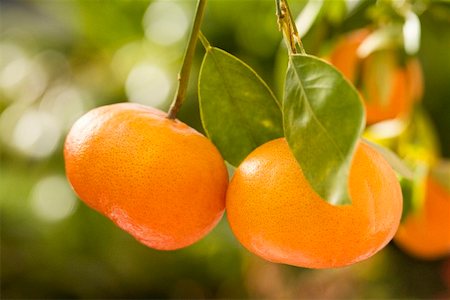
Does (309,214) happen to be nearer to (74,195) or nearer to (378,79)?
(378,79)

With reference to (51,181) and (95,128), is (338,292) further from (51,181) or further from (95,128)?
(95,128)

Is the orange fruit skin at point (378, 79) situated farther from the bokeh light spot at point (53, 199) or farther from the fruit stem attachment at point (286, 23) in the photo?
the bokeh light spot at point (53, 199)

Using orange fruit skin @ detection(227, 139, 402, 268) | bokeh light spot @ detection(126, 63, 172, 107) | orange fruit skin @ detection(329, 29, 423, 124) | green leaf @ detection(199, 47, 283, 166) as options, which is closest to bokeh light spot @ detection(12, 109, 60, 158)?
bokeh light spot @ detection(126, 63, 172, 107)

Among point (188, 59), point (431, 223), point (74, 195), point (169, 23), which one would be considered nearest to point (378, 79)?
point (431, 223)

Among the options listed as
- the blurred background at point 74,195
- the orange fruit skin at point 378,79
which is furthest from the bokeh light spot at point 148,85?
the orange fruit skin at point 378,79

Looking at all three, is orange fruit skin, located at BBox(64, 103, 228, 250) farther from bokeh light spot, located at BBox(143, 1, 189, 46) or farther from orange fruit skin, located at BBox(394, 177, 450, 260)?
bokeh light spot, located at BBox(143, 1, 189, 46)

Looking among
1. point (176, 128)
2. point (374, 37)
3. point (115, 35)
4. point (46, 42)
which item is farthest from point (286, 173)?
point (46, 42)
